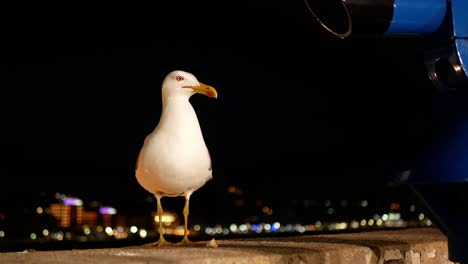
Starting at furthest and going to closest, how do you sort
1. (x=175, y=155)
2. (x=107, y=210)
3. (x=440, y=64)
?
(x=107, y=210), (x=175, y=155), (x=440, y=64)

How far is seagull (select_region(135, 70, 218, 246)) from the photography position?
3.15 m

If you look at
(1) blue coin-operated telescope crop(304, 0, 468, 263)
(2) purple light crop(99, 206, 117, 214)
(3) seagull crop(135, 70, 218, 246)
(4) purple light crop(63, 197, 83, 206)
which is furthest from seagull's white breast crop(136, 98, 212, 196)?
(4) purple light crop(63, 197, 83, 206)

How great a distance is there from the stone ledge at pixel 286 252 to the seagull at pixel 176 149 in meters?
0.26

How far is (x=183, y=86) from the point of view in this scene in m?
3.26

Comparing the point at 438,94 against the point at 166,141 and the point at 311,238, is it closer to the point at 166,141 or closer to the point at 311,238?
the point at 166,141

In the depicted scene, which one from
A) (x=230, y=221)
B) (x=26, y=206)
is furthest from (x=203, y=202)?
(x=26, y=206)

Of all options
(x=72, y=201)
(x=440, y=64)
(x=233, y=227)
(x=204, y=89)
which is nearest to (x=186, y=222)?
(x=204, y=89)

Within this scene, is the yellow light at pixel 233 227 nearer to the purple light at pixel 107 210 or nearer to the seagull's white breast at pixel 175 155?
the purple light at pixel 107 210

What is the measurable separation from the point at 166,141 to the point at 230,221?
8210 cm

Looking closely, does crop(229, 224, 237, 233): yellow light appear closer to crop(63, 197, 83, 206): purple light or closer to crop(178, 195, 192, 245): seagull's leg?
crop(63, 197, 83, 206): purple light

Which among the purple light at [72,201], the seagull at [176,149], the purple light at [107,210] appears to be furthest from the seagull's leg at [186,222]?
the purple light at [72,201]

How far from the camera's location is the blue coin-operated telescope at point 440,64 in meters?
2.14

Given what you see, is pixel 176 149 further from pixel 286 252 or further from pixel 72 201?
pixel 72 201

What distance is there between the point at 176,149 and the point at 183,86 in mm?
273
